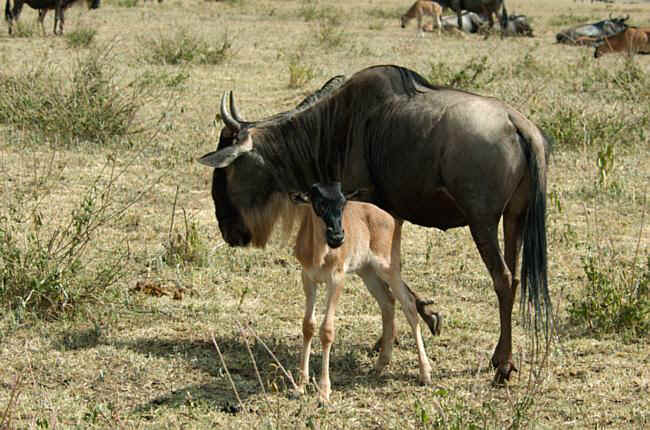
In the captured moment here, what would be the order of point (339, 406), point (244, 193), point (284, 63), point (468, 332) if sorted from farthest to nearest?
1. point (284, 63)
2. point (468, 332)
3. point (244, 193)
4. point (339, 406)

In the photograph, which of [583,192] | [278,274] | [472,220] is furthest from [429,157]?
[583,192]

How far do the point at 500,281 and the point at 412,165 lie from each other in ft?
2.35

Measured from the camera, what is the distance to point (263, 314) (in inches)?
231

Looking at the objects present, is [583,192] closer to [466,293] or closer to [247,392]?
[466,293]

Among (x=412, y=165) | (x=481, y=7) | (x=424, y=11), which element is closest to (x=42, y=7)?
(x=424, y=11)

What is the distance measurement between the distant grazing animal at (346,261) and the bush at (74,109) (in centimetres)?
462

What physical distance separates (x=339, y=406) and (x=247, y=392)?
1.59 feet

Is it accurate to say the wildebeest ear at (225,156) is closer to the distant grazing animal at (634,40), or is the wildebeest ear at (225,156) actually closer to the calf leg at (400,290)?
the calf leg at (400,290)

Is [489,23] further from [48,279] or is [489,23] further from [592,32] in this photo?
[48,279]

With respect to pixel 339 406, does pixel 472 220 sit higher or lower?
higher

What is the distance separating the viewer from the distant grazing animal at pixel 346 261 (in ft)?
14.8

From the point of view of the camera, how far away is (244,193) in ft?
17.0

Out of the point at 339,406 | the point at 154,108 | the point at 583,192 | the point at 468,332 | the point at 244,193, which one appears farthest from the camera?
the point at 154,108

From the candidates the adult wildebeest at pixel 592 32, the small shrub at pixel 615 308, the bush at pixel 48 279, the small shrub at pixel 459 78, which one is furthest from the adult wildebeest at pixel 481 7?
the bush at pixel 48 279
